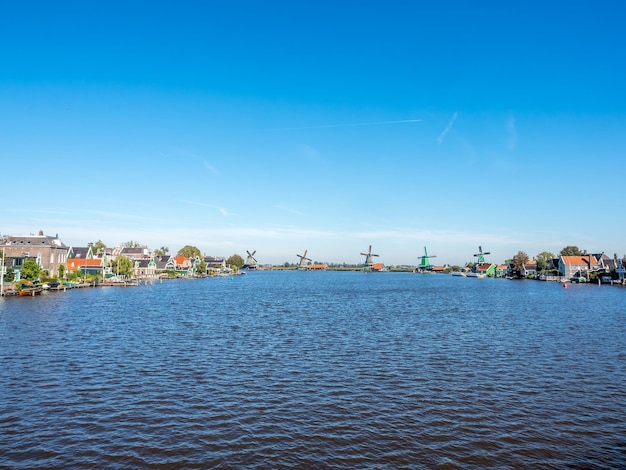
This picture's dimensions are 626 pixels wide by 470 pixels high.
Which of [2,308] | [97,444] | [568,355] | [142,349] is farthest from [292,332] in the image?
[2,308]

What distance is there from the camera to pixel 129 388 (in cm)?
1975

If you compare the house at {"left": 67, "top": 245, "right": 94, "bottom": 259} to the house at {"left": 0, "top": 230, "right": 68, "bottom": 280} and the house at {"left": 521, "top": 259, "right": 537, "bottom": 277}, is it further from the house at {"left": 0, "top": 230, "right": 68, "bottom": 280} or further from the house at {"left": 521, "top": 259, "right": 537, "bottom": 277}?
the house at {"left": 521, "top": 259, "right": 537, "bottom": 277}

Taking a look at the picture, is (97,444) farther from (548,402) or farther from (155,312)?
→ (155,312)

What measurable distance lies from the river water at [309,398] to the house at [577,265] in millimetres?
127886

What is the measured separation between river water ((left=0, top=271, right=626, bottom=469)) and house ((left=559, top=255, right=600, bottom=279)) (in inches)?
5035

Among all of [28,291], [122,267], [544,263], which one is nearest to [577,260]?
[544,263]

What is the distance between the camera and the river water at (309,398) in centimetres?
1365

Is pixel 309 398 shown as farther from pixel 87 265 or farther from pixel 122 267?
pixel 122 267

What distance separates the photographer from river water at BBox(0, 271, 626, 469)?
1365 centimetres

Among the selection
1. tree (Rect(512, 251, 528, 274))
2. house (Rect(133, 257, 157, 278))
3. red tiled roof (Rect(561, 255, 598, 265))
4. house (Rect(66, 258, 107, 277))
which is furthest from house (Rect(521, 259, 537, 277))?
house (Rect(66, 258, 107, 277))

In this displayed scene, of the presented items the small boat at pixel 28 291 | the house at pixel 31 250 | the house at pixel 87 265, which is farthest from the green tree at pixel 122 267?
the small boat at pixel 28 291

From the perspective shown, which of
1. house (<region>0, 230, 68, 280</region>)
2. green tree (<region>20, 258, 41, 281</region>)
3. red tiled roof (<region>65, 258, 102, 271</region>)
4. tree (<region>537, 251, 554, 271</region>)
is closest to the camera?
green tree (<region>20, 258, 41, 281</region>)

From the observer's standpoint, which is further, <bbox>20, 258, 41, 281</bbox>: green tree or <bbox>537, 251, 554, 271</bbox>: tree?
<bbox>537, 251, 554, 271</bbox>: tree

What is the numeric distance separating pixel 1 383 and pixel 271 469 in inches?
593
